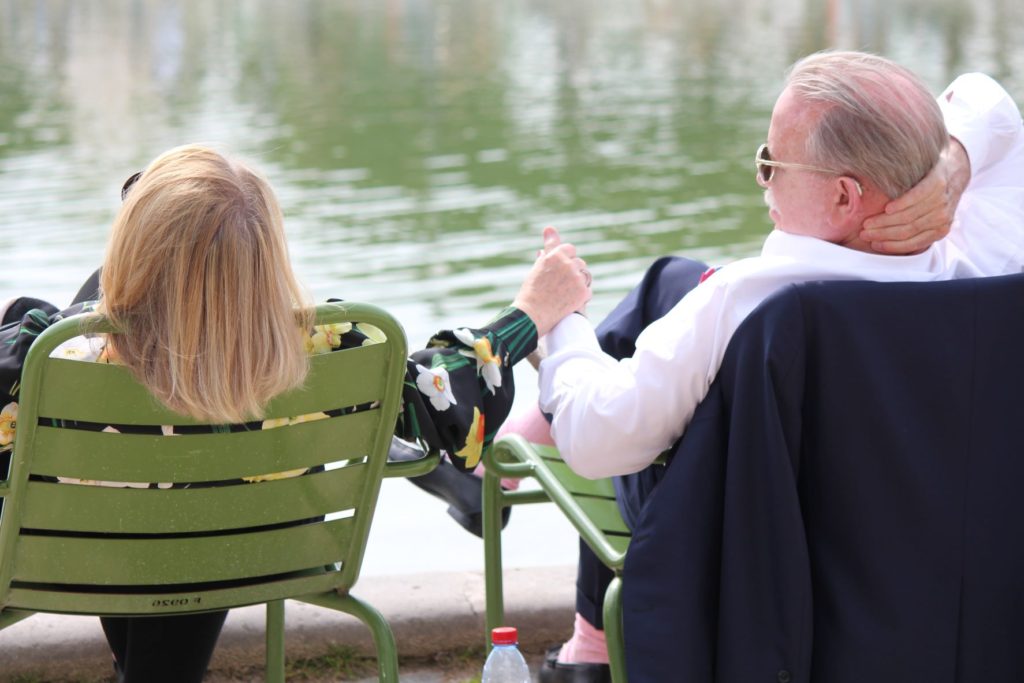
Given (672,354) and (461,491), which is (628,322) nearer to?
(461,491)

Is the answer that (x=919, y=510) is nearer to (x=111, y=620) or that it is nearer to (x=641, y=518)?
(x=641, y=518)

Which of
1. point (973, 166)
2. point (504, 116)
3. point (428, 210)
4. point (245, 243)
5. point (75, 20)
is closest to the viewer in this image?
point (245, 243)

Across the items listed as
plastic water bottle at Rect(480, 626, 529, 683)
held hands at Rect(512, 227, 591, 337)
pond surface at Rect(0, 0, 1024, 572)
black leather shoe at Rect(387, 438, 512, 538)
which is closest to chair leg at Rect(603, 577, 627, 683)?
plastic water bottle at Rect(480, 626, 529, 683)

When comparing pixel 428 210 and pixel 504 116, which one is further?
pixel 504 116

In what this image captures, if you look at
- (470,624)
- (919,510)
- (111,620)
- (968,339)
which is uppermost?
(968,339)

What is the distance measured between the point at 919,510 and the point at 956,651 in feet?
0.75

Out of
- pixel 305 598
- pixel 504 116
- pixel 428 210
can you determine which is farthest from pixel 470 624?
pixel 504 116

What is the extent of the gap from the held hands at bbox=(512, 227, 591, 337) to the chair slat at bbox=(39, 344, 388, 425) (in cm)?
44

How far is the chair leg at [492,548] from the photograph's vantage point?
9.53ft

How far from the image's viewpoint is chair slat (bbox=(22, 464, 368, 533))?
218 centimetres

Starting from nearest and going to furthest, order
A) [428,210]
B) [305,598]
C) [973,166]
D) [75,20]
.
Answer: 1. [305,598]
2. [973,166]
3. [428,210]
4. [75,20]

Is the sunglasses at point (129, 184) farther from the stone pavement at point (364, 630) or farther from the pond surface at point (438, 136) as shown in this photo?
the pond surface at point (438, 136)

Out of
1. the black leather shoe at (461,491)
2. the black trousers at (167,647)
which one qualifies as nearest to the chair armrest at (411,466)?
the black trousers at (167,647)

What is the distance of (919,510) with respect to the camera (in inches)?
87.4
